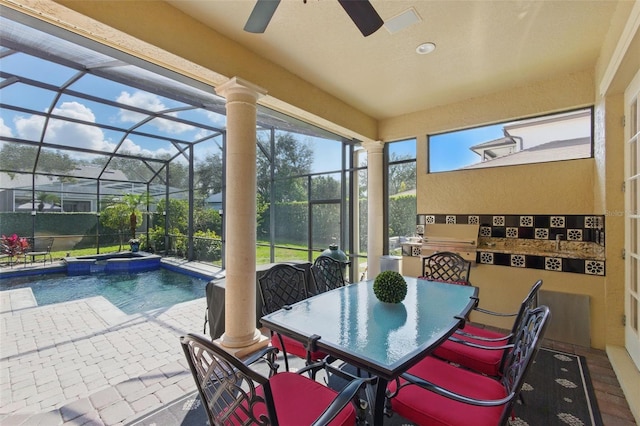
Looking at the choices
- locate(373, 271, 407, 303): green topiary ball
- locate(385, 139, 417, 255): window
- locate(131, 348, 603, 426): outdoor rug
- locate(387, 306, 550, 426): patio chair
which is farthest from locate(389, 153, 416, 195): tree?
locate(387, 306, 550, 426): patio chair

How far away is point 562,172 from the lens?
10.2ft

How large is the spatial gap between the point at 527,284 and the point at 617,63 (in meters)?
2.30

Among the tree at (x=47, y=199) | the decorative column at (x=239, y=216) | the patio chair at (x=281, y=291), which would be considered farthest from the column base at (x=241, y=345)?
the tree at (x=47, y=199)

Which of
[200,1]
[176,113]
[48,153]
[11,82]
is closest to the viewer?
[200,1]

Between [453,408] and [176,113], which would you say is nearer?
[453,408]

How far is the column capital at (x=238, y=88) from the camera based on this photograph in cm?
248

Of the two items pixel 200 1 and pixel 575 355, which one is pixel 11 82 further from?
pixel 575 355

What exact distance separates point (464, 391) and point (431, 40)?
8.95ft

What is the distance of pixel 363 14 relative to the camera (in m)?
1.58

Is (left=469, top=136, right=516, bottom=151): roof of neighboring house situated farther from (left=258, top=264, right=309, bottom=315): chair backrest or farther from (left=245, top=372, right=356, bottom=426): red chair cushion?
(left=245, top=372, right=356, bottom=426): red chair cushion

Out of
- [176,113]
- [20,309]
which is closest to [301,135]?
[176,113]

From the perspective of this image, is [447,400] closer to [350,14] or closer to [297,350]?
[297,350]

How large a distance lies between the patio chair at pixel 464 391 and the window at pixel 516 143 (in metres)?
2.62

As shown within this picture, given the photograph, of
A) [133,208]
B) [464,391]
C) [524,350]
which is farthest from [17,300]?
[524,350]
